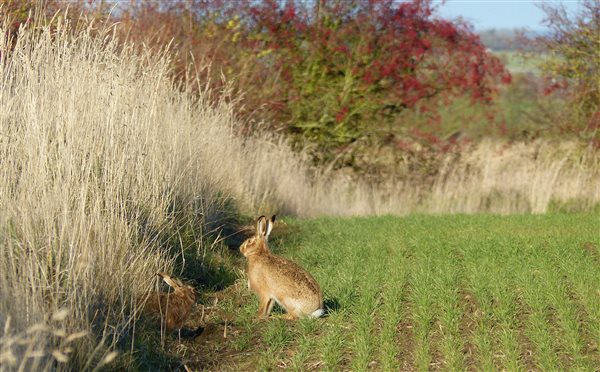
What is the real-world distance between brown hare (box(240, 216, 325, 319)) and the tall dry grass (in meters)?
0.87

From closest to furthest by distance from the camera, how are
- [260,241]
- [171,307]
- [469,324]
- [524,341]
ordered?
[524,341], [171,307], [469,324], [260,241]

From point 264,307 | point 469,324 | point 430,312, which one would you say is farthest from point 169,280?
point 469,324

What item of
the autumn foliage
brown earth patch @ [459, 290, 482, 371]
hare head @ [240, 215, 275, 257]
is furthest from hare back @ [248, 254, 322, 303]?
the autumn foliage

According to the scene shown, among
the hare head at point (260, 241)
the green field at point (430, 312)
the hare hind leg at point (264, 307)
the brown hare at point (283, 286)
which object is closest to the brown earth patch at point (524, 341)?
the green field at point (430, 312)

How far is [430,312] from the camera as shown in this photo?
7.38 meters

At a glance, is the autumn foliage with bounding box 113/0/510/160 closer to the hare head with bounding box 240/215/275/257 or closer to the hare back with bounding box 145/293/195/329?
the hare head with bounding box 240/215/275/257

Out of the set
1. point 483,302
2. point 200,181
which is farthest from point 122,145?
point 483,302

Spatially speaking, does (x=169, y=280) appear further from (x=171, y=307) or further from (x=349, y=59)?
(x=349, y=59)

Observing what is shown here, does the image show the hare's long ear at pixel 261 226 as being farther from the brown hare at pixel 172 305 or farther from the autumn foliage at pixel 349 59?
the autumn foliage at pixel 349 59

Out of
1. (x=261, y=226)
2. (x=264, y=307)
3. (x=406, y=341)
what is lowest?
(x=264, y=307)

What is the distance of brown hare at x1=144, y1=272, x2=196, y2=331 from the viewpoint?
703 centimetres

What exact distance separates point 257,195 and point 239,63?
4.19 m

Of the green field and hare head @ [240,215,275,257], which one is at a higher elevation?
hare head @ [240,215,275,257]

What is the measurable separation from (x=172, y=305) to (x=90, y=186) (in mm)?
1232
